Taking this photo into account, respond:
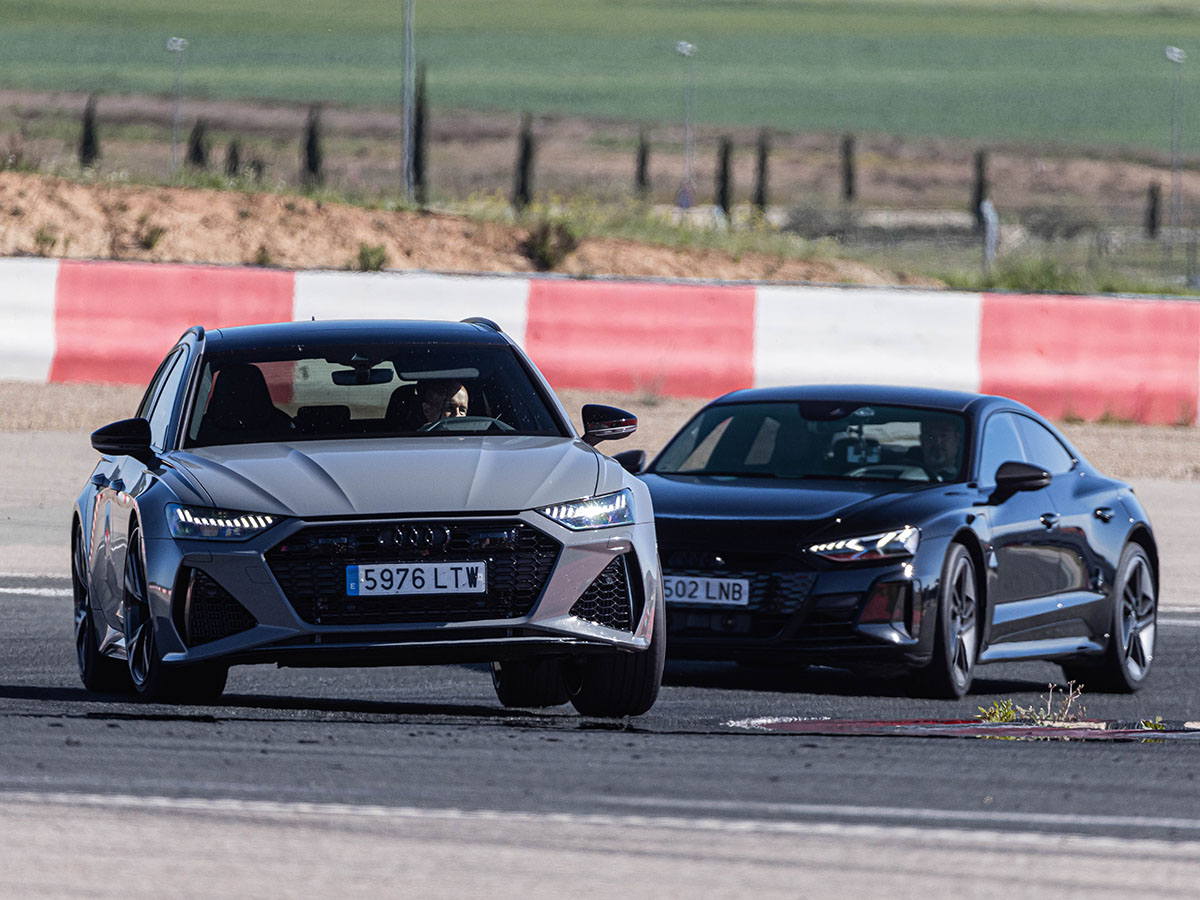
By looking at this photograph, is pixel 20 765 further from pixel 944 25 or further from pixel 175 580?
pixel 944 25

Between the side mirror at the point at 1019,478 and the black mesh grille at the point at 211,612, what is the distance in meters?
4.16

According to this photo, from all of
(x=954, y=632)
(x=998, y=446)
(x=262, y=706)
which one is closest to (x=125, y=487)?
(x=262, y=706)

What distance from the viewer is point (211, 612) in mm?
8406

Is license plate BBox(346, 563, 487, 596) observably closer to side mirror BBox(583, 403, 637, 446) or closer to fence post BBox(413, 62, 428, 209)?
side mirror BBox(583, 403, 637, 446)

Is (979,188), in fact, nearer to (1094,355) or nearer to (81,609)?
(1094,355)

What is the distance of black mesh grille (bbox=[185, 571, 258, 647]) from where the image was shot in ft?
27.4

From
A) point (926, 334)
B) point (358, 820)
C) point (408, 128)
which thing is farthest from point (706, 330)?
point (408, 128)

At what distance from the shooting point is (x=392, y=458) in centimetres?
869

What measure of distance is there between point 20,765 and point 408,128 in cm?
3996

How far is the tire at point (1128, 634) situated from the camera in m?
11.6

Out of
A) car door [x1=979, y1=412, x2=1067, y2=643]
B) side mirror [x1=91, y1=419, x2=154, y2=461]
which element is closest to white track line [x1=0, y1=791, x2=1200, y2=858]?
side mirror [x1=91, y1=419, x2=154, y2=461]

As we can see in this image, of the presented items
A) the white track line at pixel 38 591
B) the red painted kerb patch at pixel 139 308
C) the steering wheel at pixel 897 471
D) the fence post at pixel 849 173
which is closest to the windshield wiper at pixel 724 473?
the steering wheel at pixel 897 471

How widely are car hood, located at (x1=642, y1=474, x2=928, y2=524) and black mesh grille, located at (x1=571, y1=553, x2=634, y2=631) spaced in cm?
199

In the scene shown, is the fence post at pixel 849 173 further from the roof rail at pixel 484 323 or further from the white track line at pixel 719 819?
the white track line at pixel 719 819
